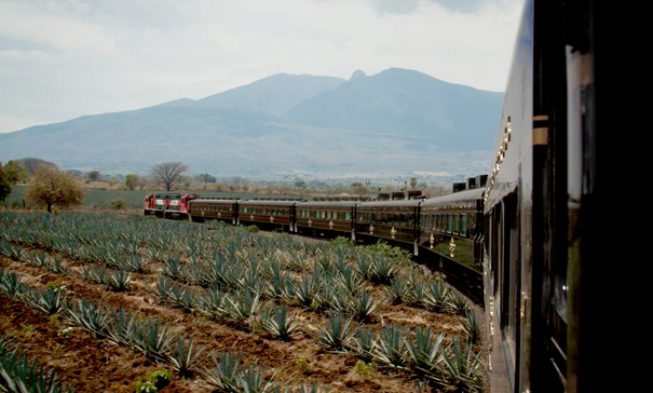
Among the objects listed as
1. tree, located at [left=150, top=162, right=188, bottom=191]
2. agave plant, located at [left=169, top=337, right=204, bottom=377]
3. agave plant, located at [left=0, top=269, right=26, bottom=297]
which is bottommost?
agave plant, located at [left=169, top=337, right=204, bottom=377]

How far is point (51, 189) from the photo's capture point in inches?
1789

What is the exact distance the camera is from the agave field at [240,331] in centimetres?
692

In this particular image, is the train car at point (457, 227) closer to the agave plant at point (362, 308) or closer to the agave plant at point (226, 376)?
the agave plant at point (362, 308)

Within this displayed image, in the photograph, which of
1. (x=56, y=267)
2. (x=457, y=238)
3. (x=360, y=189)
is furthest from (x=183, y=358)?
(x=360, y=189)

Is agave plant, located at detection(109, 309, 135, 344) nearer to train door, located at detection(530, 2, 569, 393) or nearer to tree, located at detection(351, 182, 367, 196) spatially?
train door, located at detection(530, 2, 569, 393)

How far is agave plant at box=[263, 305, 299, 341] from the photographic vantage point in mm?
9000

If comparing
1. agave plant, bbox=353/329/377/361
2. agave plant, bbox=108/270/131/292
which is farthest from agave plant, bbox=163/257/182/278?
agave plant, bbox=353/329/377/361

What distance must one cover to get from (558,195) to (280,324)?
25.7ft

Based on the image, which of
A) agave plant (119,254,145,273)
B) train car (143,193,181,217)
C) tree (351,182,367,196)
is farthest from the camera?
tree (351,182,367,196)

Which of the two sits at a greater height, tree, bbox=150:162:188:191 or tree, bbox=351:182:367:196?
tree, bbox=150:162:188:191

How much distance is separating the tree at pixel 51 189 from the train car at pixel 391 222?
1223 inches

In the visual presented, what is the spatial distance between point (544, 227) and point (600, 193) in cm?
57

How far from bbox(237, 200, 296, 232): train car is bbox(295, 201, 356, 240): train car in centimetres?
77

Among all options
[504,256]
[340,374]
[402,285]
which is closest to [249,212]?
[402,285]
